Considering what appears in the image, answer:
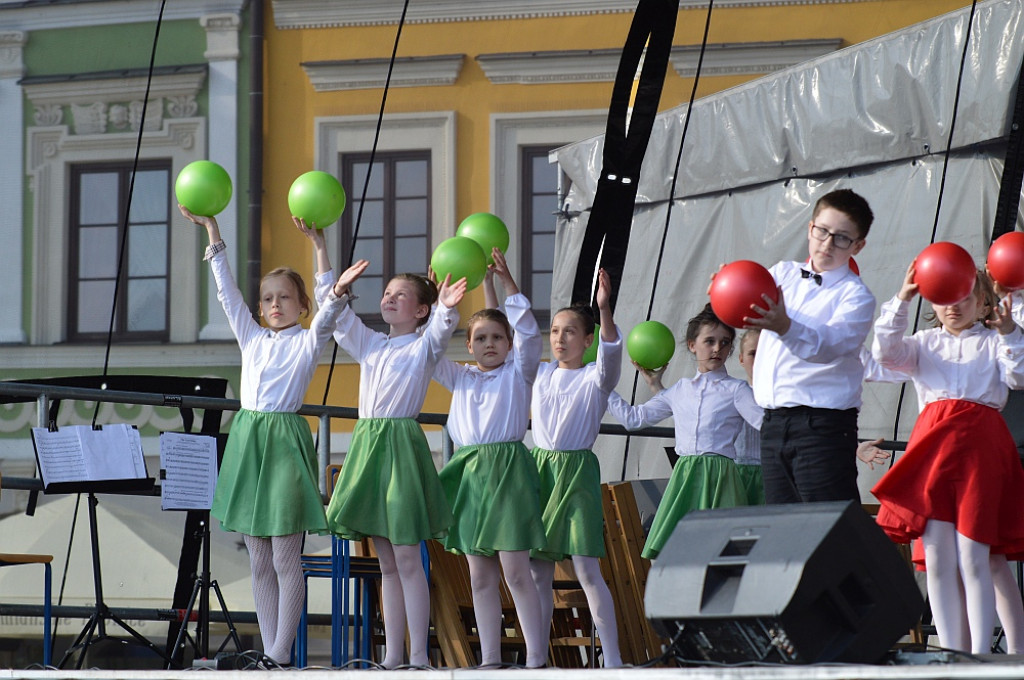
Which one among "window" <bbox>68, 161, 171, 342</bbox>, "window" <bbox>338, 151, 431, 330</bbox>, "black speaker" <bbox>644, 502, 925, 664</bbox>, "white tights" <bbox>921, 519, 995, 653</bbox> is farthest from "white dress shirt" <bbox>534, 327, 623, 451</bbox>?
"window" <bbox>68, 161, 171, 342</bbox>

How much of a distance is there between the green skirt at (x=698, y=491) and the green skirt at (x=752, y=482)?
0.05 ft

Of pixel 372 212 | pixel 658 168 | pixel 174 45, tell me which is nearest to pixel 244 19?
pixel 174 45

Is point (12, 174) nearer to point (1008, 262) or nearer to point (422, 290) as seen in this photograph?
point (422, 290)

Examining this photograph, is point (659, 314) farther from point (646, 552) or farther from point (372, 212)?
point (372, 212)

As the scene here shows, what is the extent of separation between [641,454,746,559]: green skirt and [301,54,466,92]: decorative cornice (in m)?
7.41

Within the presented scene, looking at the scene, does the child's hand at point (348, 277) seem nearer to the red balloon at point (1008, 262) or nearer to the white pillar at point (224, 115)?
the red balloon at point (1008, 262)

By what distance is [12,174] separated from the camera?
38.9 ft

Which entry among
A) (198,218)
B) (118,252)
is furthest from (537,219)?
(198,218)

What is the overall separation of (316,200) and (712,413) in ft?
4.52

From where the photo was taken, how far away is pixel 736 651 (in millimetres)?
2934

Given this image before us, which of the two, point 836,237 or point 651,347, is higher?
point 836,237

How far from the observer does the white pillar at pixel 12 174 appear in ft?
38.7

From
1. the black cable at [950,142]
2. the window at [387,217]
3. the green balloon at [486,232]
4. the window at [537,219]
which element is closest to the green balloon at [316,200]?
the green balloon at [486,232]

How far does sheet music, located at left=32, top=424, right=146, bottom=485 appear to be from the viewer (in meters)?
4.22
